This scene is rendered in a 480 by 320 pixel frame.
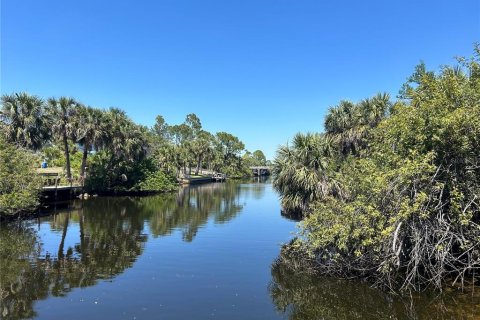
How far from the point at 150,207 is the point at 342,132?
18.4 meters

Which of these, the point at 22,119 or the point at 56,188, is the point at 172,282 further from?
the point at 22,119

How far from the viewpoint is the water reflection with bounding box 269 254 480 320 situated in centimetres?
980

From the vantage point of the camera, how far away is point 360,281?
1240cm

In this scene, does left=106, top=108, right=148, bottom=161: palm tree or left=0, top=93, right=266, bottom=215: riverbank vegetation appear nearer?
left=0, top=93, right=266, bottom=215: riverbank vegetation

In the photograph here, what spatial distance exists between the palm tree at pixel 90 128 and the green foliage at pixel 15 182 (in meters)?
16.9

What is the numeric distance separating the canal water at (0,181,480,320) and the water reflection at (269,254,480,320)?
26 millimetres

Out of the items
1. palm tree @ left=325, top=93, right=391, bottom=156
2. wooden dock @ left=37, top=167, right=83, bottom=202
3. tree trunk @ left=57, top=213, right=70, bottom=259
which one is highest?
palm tree @ left=325, top=93, right=391, bottom=156

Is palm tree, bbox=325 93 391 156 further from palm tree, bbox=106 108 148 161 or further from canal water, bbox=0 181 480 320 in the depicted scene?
palm tree, bbox=106 108 148 161

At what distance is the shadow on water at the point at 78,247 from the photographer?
11930 mm

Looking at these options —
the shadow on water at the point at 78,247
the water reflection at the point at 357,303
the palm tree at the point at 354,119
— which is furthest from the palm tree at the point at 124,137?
the water reflection at the point at 357,303

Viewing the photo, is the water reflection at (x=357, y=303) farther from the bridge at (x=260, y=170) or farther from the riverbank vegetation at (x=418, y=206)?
the bridge at (x=260, y=170)

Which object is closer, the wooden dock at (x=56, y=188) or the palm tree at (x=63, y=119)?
the wooden dock at (x=56, y=188)

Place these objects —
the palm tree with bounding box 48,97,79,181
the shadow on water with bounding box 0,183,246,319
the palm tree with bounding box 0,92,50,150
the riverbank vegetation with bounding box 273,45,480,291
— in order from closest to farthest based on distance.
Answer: the riverbank vegetation with bounding box 273,45,480,291
the shadow on water with bounding box 0,183,246,319
the palm tree with bounding box 0,92,50,150
the palm tree with bounding box 48,97,79,181

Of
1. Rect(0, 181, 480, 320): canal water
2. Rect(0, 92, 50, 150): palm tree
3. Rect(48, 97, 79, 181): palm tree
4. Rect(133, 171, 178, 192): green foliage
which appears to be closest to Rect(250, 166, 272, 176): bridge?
Rect(133, 171, 178, 192): green foliage
